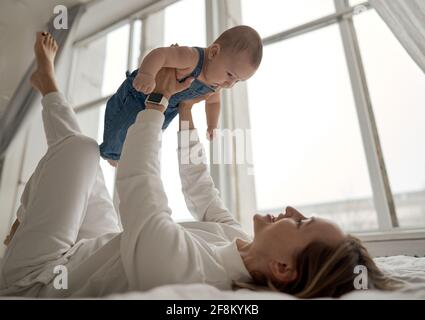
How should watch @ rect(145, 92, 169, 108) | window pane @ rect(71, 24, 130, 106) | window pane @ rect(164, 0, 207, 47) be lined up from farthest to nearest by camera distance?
window pane @ rect(71, 24, 130, 106) → window pane @ rect(164, 0, 207, 47) → watch @ rect(145, 92, 169, 108)

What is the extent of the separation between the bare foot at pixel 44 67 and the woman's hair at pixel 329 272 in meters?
0.91

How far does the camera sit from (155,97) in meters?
0.81

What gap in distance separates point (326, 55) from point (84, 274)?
171 cm

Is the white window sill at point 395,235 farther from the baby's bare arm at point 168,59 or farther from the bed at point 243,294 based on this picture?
the baby's bare arm at point 168,59

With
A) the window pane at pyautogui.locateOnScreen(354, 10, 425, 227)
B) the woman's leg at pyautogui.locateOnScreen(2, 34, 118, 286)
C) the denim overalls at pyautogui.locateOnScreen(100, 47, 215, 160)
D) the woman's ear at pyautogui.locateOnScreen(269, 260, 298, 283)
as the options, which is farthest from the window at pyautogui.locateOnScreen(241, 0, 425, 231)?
the woman's leg at pyautogui.locateOnScreen(2, 34, 118, 286)

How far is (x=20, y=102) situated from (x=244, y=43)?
141cm

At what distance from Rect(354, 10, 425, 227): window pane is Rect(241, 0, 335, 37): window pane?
0.34 m

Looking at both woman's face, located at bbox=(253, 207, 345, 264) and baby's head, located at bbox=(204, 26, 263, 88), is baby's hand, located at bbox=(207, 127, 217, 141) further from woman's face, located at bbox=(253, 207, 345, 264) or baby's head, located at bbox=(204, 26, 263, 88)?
woman's face, located at bbox=(253, 207, 345, 264)

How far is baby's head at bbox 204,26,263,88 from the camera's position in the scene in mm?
1075

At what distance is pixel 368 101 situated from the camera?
4.92 feet

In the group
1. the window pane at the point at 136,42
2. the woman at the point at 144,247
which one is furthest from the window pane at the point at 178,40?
the woman at the point at 144,247

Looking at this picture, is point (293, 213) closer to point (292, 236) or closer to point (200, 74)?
point (292, 236)

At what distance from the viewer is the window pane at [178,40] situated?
5.56ft
